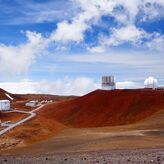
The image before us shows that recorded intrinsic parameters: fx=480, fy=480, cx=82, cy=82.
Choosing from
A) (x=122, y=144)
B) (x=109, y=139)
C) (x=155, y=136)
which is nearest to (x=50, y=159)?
(x=122, y=144)

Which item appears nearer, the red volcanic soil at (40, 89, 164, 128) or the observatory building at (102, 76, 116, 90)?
the red volcanic soil at (40, 89, 164, 128)

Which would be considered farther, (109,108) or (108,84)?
(108,84)

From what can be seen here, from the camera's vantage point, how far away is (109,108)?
104 m

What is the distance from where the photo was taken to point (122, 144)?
44094mm

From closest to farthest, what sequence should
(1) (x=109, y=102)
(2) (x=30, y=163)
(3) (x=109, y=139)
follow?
1. (2) (x=30, y=163)
2. (3) (x=109, y=139)
3. (1) (x=109, y=102)

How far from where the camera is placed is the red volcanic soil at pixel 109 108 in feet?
306

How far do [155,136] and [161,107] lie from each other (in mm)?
38271

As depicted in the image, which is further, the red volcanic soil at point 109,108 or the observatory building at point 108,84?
the observatory building at point 108,84

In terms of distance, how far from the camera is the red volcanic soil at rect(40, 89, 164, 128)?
93.3 m

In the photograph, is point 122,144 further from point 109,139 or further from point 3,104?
point 3,104

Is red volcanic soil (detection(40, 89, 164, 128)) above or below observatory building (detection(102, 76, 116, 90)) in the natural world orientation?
below

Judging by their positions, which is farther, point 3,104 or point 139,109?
point 3,104

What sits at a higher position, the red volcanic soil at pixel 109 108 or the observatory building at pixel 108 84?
the observatory building at pixel 108 84

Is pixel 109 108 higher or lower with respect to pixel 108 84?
lower
